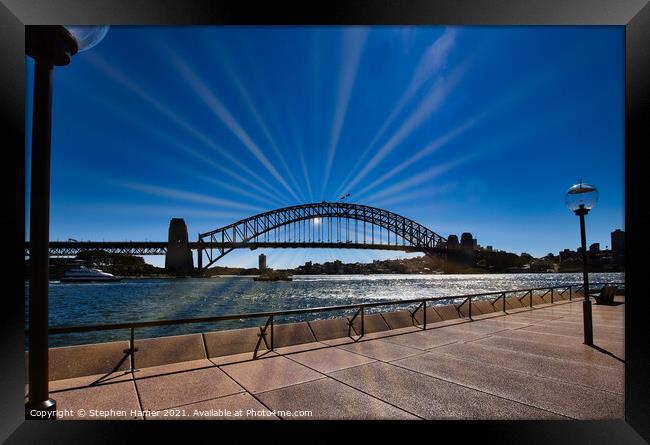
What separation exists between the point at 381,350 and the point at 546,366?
106 inches

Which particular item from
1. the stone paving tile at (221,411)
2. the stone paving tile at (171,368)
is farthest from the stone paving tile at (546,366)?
the stone paving tile at (171,368)

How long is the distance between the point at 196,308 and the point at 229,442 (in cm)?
4096

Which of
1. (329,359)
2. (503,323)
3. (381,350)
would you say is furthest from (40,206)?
(503,323)

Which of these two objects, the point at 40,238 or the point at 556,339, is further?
the point at 556,339

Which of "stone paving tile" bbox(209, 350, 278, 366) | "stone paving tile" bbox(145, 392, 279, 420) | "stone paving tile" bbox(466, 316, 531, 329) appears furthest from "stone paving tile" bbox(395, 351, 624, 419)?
"stone paving tile" bbox(466, 316, 531, 329)

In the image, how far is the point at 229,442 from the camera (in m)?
3.52

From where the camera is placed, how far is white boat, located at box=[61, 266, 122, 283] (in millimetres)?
93500

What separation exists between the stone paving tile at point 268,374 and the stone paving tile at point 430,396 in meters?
0.49

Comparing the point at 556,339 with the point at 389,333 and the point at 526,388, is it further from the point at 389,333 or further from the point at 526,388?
the point at 526,388

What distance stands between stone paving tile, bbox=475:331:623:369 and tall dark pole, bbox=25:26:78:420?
7196mm

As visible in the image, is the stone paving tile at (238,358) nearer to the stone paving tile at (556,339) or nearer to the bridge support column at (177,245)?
the stone paving tile at (556,339)

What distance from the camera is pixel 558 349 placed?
270 inches
